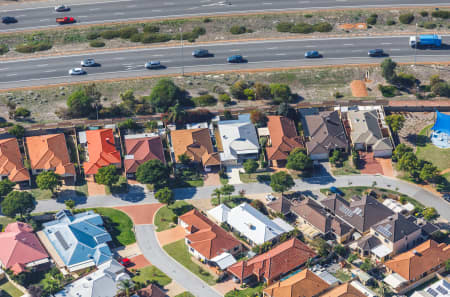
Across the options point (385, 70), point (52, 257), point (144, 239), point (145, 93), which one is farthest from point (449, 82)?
point (52, 257)

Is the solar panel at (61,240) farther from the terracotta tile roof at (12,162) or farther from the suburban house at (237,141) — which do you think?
the suburban house at (237,141)

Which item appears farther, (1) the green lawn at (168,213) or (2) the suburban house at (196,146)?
(2) the suburban house at (196,146)

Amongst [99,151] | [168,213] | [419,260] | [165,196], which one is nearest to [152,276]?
[168,213]

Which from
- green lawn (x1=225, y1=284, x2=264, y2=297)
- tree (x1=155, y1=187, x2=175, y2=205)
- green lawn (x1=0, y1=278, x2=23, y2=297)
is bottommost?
green lawn (x1=225, y1=284, x2=264, y2=297)

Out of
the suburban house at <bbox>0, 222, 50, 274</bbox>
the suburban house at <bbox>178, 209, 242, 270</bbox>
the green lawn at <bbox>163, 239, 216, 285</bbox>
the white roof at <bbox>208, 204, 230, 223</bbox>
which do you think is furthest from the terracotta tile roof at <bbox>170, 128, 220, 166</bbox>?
the suburban house at <bbox>0, 222, 50, 274</bbox>

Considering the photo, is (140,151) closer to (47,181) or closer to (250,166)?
(47,181)

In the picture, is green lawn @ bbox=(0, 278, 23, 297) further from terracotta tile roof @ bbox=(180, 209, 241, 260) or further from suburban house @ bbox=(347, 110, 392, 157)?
suburban house @ bbox=(347, 110, 392, 157)

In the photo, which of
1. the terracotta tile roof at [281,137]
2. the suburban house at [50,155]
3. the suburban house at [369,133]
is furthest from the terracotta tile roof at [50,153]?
the suburban house at [369,133]
